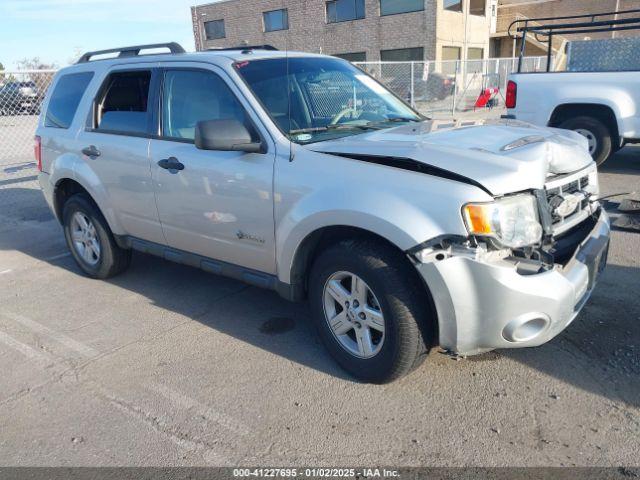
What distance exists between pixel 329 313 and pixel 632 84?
6669 millimetres

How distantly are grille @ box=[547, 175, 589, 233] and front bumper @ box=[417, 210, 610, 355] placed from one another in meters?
0.31

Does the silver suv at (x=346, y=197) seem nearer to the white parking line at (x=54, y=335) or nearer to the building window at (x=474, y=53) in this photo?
the white parking line at (x=54, y=335)

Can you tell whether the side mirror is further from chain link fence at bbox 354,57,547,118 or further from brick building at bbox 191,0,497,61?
brick building at bbox 191,0,497,61

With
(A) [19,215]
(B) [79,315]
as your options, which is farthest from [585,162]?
(A) [19,215]

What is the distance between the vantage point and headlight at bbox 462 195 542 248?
269 centimetres

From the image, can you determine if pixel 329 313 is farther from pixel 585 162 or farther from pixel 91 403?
pixel 585 162

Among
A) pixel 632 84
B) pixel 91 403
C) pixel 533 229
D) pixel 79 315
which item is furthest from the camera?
pixel 632 84

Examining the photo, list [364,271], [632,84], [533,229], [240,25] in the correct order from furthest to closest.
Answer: [240,25], [632,84], [364,271], [533,229]

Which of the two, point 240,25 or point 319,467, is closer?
point 319,467

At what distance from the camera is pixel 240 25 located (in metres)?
37.1

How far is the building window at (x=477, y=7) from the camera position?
33688mm

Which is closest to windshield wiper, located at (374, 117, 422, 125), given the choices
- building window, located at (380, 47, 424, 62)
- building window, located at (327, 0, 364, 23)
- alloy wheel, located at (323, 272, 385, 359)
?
alloy wheel, located at (323, 272, 385, 359)

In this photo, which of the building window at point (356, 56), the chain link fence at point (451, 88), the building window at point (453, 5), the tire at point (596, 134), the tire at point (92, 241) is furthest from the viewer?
the building window at point (356, 56)

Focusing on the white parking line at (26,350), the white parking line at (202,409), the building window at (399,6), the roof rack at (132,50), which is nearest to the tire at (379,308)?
the white parking line at (202,409)
